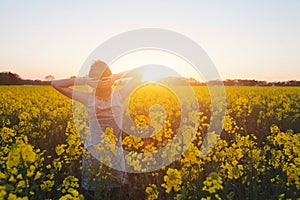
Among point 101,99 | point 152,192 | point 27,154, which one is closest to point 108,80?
point 101,99

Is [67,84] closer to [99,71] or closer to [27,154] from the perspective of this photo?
[99,71]

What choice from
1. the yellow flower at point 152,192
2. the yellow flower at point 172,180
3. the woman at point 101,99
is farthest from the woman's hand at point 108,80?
the yellow flower at point 172,180

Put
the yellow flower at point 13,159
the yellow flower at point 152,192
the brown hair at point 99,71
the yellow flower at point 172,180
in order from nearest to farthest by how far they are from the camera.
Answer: the yellow flower at point 13,159
the yellow flower at point 172,180
the yellow flower at point 152,192
the brown hair at point 99,71

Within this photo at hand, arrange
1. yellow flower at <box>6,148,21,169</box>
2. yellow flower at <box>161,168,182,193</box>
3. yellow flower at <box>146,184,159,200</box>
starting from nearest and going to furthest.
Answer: yellow flower at <box>6,148,21,169</box>
yellow flower at <box>161,168,182,193</box>
yellow flower at <box>146,184,159,200</box>

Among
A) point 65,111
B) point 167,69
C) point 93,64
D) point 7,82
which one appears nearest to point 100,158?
point 93,64

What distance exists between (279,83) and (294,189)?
185ft

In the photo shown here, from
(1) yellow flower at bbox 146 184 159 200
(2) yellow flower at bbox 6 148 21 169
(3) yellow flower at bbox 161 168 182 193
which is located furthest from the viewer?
(1) yellow flower at bbox 146 184 159 200

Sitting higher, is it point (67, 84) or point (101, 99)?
point (67, 84)

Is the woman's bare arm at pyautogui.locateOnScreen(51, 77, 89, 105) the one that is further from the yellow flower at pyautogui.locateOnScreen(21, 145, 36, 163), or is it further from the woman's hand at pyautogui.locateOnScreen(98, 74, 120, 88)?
the yellow flower at pyautogui.locateOnScreen(21, 145, 36, 163)

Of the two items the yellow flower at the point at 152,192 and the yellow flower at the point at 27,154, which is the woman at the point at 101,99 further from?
the yellow flower at the point at 27,154

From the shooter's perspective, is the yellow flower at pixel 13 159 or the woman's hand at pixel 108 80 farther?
the woman's hand at pixel 108 80

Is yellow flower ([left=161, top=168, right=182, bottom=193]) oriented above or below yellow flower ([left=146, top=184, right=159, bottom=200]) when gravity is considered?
above

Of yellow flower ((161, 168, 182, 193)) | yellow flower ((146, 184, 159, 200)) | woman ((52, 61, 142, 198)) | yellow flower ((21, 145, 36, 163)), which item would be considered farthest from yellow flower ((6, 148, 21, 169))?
woman ((52, 61, 142, 198))

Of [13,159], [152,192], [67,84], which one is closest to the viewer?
[13,159]
